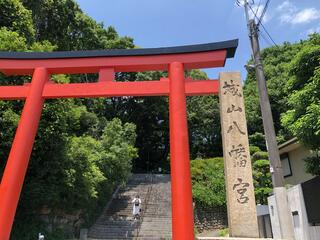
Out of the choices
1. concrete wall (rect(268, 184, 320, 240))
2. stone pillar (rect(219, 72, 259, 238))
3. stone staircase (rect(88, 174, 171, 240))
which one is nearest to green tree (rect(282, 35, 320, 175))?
concrete wall (rect(268, 184, 320, 240))

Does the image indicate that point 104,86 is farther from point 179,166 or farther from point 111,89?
point 179,166

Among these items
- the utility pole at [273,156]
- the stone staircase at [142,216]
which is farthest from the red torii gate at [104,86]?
the stone staircase at [142,216]

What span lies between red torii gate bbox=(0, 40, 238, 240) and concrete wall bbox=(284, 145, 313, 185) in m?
10.6

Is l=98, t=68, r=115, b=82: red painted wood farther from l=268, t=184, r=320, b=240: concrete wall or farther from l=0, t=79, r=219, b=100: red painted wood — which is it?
l=268, t=184, r=320, b=240: concrete wall

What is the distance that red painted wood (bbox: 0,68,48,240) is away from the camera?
7.32m

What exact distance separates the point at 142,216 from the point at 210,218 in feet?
15.9

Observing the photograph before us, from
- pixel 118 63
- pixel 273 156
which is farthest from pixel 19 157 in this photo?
pixel 273 156

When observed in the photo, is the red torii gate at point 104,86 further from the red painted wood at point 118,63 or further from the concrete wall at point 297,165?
the concrete wall at point 297,165

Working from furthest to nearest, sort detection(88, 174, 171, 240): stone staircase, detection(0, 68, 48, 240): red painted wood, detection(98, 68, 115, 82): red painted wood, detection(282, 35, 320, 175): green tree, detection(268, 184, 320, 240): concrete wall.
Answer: detection(88, 174, 171, 240): stone staircase, detection(268, 184, 320, 240): concrete wall, detection(98, 68, 115, 82): red painted wood, detection(282, 35, 320, 175): green tree, detection(0, 68, 48, 240): red painted wood

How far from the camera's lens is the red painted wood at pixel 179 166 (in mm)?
6809

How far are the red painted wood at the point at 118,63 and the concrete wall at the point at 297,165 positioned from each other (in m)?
10.5

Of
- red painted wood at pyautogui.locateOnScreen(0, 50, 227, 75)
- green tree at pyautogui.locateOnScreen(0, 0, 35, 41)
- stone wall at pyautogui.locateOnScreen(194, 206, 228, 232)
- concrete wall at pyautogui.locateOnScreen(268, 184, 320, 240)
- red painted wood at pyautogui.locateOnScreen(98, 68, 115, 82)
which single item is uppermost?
green tree at pyautogui.locateOnScreen(0, 0, 35, 41)

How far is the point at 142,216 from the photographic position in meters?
20.6

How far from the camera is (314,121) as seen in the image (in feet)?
27.6
